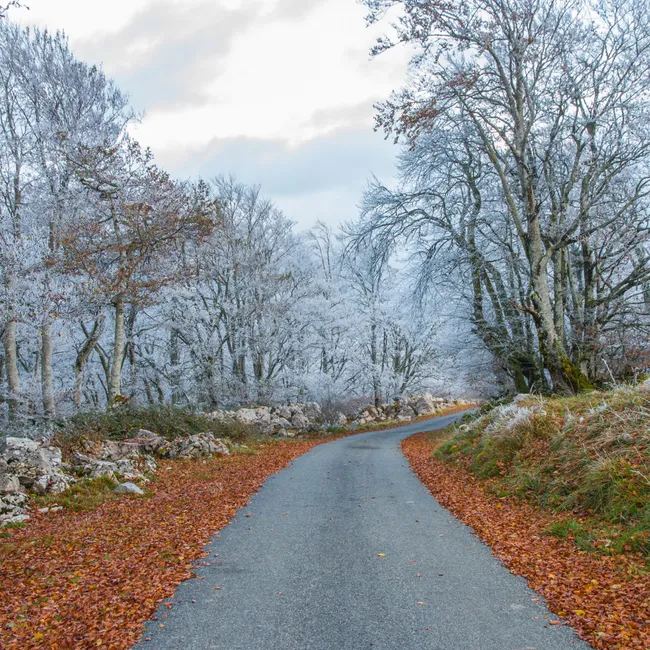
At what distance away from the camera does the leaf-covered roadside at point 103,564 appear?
385 cm

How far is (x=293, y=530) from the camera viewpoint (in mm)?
6453

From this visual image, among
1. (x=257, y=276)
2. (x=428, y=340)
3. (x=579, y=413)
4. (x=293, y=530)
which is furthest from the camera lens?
(x=428, y=340)

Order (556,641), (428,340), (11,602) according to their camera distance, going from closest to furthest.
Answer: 1. (556,641)
2. (11,602)
3. (428,340)

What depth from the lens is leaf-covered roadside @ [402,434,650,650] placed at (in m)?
3.58

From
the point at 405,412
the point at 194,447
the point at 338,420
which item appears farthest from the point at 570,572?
the point at 405,412

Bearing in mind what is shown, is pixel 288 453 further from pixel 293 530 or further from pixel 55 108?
pixel 55 108

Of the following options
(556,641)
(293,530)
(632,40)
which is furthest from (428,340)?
(556,641)

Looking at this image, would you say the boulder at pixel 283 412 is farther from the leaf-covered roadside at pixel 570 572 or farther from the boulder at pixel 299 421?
the leaf-covered roadside at pixel 570 572

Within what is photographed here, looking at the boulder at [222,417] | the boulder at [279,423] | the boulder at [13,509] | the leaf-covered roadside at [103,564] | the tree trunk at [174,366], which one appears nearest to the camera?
the leaf-covered roadside at [103,564]

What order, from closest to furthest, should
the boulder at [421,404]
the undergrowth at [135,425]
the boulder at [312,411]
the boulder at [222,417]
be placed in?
the undergrowth at [135,425] → the boulder at [222,417] → the boulder at [312,411] → the boulder at [421,404]

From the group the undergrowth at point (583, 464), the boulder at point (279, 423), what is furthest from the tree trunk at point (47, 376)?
the undergrowth at point (583, 464)

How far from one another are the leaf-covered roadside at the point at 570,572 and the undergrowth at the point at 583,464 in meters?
0.23

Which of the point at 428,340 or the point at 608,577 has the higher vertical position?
the point at 428,340

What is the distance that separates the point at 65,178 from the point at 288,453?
11.2m
